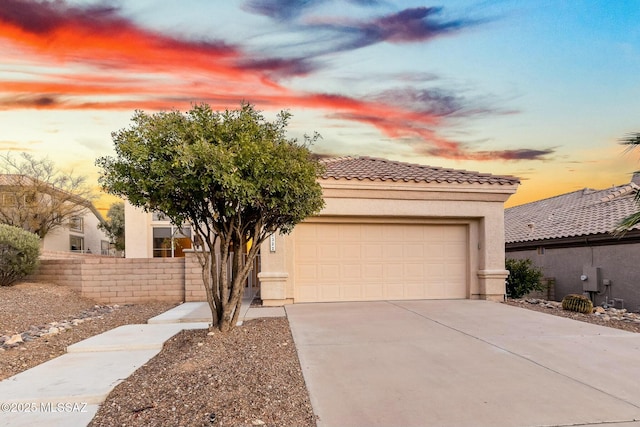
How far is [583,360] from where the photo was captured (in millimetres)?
5812

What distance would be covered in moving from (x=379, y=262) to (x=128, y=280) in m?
7.47

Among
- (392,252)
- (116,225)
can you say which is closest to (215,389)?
(392,252)

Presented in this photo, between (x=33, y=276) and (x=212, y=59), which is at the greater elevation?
(x=212, y=59)

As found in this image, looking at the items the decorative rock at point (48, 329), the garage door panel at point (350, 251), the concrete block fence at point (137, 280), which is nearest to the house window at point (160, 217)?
the concrete block fence at point (137, 280)

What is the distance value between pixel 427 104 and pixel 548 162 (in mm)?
6653

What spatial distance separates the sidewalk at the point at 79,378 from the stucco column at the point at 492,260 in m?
7.89

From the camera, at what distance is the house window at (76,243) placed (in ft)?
121

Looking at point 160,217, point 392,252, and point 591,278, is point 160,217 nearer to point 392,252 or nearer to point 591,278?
point 392,252

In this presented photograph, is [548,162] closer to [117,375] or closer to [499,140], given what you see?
[499,140]

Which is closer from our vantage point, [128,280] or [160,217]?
[160,217]

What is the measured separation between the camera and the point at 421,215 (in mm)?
11914

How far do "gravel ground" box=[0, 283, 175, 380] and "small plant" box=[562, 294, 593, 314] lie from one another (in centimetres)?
1007

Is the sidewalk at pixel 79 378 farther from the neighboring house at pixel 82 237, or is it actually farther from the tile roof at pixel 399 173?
the neighboring house at pixel 82 237

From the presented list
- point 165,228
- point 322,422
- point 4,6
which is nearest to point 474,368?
point 322,422
